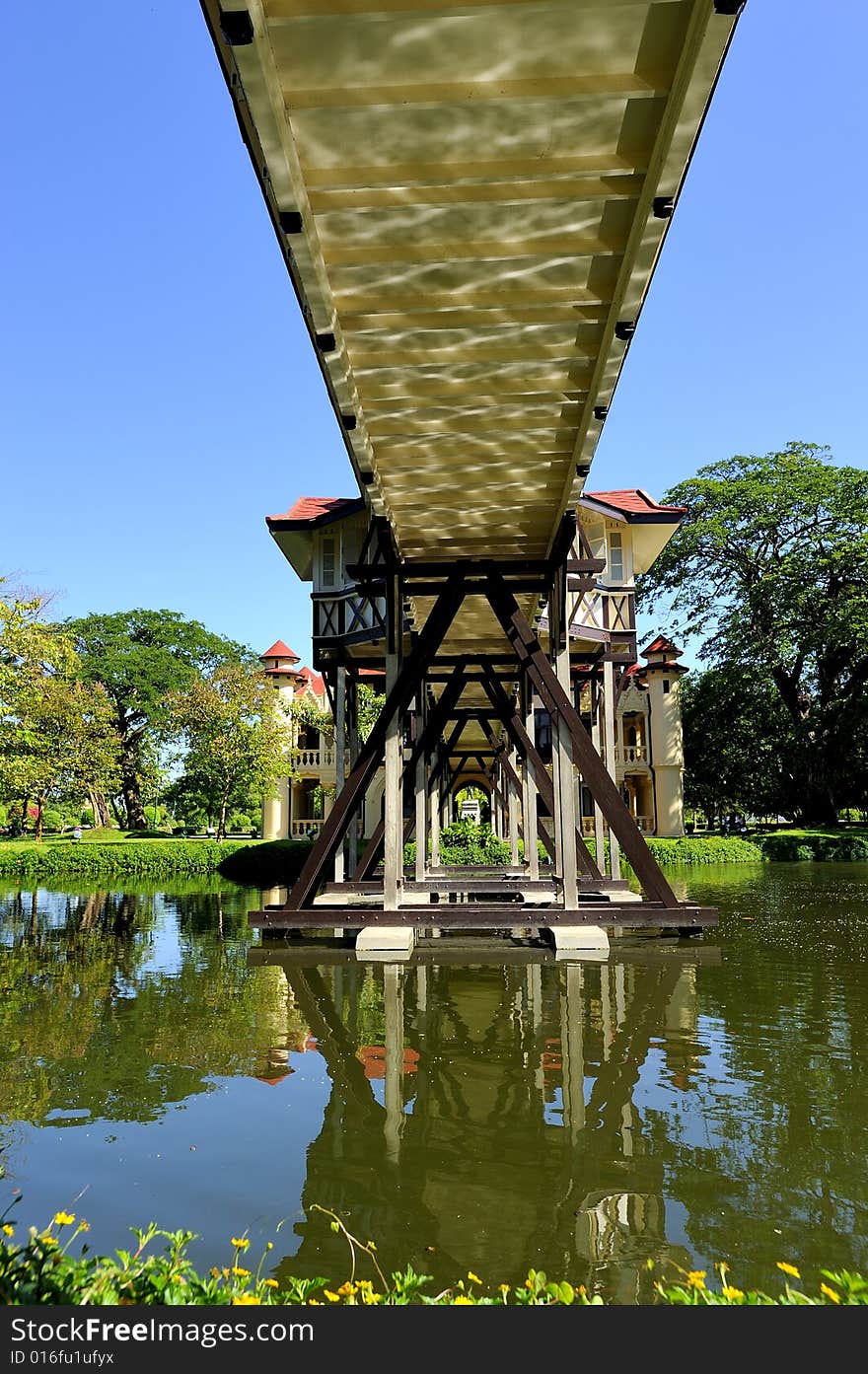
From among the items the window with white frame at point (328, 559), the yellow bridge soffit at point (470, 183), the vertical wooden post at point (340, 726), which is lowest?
the vertical wooden post at point (340, 726)

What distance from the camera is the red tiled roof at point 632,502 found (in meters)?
22.3

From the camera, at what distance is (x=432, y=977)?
1016 centimetres

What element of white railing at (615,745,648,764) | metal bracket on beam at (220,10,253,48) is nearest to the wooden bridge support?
metal bracket on beam at (220,10,253,48)

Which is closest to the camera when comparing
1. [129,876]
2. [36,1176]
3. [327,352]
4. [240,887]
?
[36,1176]

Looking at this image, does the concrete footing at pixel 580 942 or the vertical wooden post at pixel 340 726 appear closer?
the concrete footing at pixel 580 942

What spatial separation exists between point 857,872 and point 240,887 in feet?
59.9

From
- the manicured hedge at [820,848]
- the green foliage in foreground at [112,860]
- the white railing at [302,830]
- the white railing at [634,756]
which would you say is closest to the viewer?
the green foliage in foreground at [112,860]

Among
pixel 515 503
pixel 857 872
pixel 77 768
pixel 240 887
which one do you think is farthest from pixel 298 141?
pixel 77 768

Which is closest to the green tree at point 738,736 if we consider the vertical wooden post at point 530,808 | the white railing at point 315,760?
the white railing at point 315,760

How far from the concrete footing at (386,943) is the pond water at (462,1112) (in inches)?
12.3

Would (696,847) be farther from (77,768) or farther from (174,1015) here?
(174,1015)

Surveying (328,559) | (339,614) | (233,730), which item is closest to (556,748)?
(339,614)

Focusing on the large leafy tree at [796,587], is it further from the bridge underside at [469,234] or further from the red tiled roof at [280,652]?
the bridge underside at [469,234]

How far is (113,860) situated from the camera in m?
31.2
